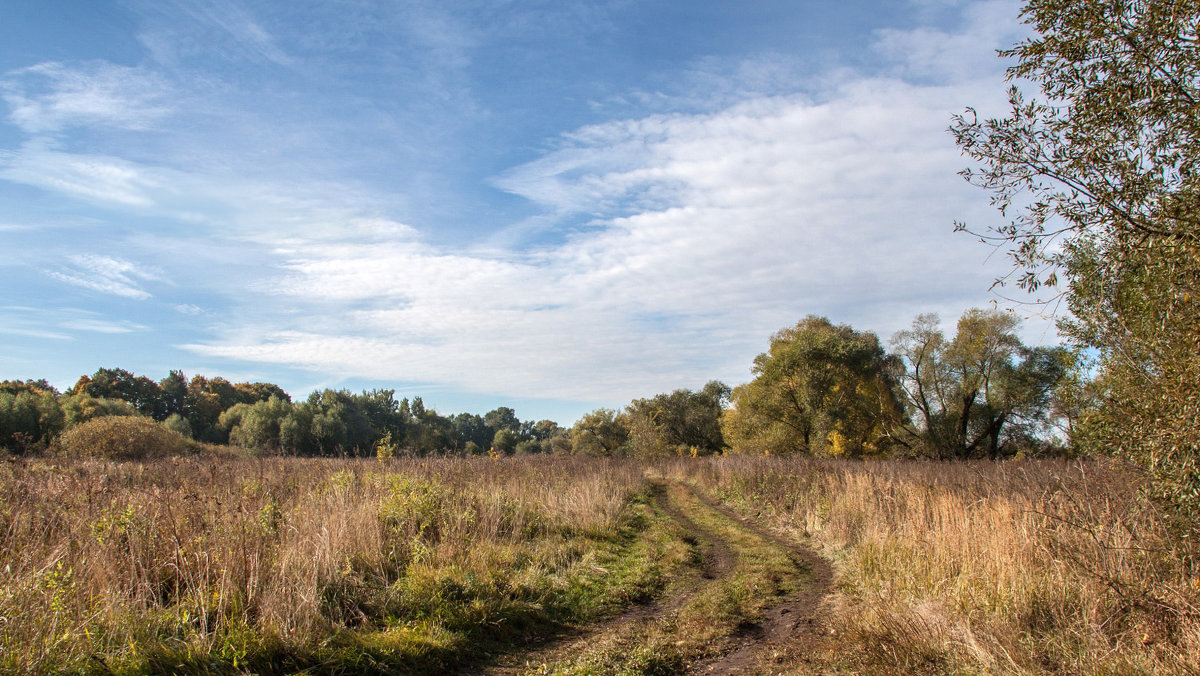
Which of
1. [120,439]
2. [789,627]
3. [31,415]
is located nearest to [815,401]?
[789,627]

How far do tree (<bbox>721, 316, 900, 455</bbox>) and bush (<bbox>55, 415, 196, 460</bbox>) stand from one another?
2842 cm

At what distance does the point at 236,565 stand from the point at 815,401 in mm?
31429

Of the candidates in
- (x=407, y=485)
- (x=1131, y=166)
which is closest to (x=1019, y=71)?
(x=1131, y=166)

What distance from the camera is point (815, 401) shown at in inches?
1268

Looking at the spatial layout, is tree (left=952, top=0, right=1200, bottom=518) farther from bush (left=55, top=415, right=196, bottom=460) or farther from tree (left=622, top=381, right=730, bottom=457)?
tree (left=622, top=381, right=730, bottom=457)

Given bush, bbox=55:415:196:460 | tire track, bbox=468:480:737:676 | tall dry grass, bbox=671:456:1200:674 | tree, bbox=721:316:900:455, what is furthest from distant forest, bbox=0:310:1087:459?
tall dry grass, bbox=671:456:1200:674

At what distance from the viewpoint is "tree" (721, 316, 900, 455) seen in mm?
31547

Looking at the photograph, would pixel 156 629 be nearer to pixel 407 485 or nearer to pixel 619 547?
pixel 407 485

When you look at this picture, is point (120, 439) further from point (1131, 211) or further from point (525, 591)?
point (1131, 211)

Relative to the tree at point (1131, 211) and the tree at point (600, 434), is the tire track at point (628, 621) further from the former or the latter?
the tree at point (600, 434)

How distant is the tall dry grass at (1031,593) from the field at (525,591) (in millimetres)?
24

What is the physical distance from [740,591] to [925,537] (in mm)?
2406

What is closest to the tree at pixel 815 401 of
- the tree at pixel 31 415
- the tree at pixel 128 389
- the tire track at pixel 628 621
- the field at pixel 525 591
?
the tire track at pixel 628 621

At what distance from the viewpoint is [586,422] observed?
5566 cm
